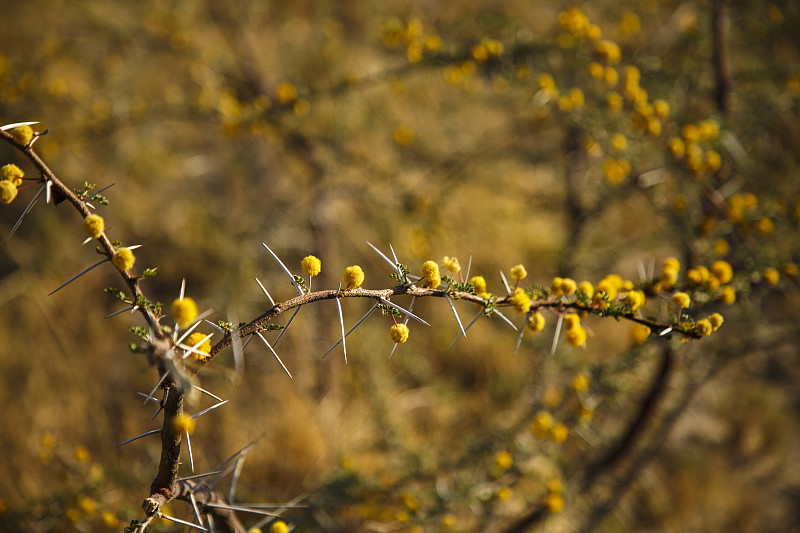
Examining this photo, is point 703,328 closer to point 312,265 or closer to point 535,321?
point 535,321

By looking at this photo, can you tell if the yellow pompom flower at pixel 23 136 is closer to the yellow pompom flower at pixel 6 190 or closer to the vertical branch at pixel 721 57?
the yellow pompom flower at pixel 6 190

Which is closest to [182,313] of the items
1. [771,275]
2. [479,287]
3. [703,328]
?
[479,287]

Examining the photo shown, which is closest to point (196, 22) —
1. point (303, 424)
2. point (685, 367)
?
point (303, 424)

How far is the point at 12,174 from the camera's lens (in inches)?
38.4

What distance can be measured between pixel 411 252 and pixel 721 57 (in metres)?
2.18

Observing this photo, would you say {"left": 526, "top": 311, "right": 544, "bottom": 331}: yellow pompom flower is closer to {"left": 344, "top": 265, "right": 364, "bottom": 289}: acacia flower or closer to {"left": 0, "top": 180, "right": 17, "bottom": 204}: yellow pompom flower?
{"left": 344, "top": 265, "right": 364, "bottom": 289}: acacia flower

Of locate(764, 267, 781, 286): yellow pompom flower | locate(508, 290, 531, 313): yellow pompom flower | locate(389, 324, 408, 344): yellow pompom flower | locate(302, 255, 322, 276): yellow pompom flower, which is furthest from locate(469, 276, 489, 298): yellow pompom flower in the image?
locate(764, 267, 781, 286): yellow pompom flower

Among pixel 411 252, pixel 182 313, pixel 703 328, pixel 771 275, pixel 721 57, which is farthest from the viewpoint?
pixel 411 252

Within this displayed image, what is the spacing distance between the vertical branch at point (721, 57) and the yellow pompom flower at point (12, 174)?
10.6 ft

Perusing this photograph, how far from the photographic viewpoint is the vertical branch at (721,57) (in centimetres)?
254

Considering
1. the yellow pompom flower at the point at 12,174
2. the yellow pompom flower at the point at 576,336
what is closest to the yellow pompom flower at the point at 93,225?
the yellow pompom flower at the point at 12,174

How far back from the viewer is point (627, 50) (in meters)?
3.77

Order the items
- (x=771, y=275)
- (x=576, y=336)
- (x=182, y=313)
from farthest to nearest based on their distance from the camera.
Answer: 1. (x=771, y=275)
2. (x=576, y=336)
3. (x=182, y=313)

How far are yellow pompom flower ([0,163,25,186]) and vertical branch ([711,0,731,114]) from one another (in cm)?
324
